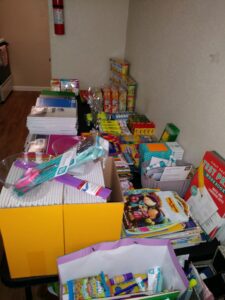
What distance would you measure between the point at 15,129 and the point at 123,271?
9.93ft

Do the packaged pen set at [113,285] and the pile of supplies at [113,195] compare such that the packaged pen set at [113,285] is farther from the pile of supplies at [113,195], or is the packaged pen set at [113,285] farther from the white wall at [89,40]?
the white wall at [89,40]

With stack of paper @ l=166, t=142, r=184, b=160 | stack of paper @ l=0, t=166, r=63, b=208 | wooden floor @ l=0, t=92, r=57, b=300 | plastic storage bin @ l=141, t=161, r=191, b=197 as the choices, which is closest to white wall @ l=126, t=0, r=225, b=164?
stack of paper @ l=166, t=142, r=184, b=160

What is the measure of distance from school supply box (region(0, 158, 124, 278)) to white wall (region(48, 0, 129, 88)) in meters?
1.84

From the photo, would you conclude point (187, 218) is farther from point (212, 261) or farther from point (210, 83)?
point (210, 83)

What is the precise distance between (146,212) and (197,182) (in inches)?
10.3

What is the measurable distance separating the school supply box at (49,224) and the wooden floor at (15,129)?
0.86m

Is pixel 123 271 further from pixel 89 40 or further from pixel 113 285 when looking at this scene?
pixel 89 40

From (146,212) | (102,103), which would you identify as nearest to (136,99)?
(102,103)

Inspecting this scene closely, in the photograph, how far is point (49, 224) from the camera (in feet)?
2.19

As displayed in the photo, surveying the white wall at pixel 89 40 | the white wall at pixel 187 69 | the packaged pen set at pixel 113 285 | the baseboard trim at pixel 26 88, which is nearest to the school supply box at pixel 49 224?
the packaged pen set at pixel 113 285

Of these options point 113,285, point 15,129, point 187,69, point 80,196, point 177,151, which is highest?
point 187,69

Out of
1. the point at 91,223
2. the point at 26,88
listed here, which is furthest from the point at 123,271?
the point at 26,88

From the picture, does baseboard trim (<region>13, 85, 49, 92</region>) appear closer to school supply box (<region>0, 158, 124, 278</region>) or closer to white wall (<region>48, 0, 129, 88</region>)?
white wall (<region>48, 0, 129, 88</region>)

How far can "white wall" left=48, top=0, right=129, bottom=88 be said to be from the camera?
2.13 meters
